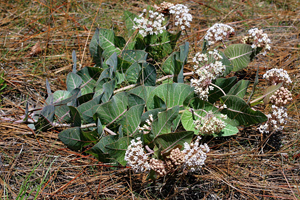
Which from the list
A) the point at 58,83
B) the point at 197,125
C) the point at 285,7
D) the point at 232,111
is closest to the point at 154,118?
the point at 197,125

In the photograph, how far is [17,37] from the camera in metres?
2.68

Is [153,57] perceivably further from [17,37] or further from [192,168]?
[17,37]

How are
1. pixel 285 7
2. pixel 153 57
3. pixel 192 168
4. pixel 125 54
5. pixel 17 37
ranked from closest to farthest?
pixel 192 168
pixel 125 54
pixel 153 57
pixel 17 37
pixel 285 7

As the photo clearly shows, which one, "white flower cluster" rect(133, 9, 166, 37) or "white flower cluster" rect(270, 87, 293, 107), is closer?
"white flower cluster" rect(270, 87, 293, 107)

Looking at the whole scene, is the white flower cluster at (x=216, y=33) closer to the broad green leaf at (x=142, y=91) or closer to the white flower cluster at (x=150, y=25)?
the white flower cluster at (x=150, y=25)

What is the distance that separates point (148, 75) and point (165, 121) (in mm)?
503

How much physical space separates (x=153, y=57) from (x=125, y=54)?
362mm

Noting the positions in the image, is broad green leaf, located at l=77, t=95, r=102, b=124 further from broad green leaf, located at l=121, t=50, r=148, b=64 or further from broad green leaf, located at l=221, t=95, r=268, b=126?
broad green leaf, located at l=221, t=95, r=268, b=126

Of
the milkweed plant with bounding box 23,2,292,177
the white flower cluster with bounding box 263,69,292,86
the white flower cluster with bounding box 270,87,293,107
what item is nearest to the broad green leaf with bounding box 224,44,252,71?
the milkweed plant with bounding box 23,2,292,177

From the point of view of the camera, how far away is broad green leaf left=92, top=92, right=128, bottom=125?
5.98 feet

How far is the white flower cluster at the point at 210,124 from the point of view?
5.71ft

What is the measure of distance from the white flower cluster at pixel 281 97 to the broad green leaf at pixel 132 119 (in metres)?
1.02

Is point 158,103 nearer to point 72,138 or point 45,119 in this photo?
point 72,138

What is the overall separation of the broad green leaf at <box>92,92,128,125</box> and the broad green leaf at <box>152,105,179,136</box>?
314mm
